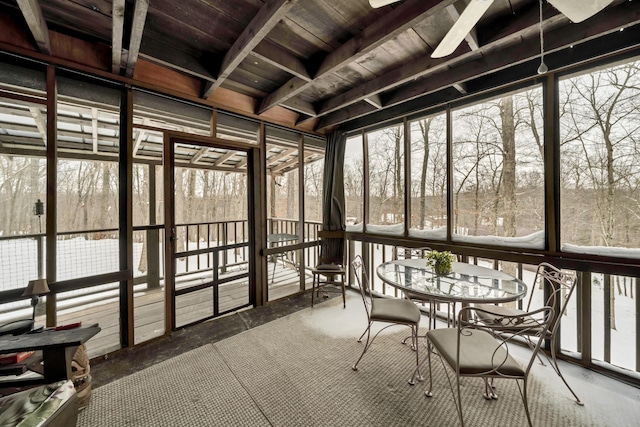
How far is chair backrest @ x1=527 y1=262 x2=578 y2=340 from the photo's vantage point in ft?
6.25

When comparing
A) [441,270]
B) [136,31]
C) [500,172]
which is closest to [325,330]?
[441,270]

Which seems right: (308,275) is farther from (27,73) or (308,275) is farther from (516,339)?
(27,73)

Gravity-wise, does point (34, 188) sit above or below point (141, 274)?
above

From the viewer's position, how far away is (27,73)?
1906 mm

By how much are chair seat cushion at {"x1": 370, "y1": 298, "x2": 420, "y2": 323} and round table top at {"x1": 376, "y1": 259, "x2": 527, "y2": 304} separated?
0.20 meters

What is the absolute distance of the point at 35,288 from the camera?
172 cm

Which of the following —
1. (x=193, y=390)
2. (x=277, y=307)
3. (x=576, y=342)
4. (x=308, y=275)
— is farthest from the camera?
(x=308, y=275)

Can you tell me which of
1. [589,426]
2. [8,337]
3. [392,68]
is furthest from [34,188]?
[589,426]

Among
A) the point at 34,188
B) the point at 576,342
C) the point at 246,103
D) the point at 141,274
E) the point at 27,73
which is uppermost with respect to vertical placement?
the point at 246,103

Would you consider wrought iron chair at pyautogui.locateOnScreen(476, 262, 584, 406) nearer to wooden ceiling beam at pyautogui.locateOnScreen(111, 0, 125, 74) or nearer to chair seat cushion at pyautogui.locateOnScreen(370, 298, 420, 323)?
chair seat cushion at pyautogui.locateOnScreen(370, 298, 420, 323)

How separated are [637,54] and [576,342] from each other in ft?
8.14

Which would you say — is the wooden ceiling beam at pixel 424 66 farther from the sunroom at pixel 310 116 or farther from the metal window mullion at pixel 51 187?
the metal window mullion at pixel 51 187

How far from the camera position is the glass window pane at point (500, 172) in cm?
235

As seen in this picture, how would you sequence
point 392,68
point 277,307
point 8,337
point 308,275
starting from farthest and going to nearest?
1. point 308,275
2. point 277,307
3. point 392,68
4. point 8,337
